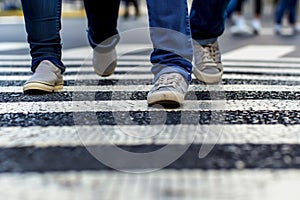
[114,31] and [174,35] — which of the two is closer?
[174,35]

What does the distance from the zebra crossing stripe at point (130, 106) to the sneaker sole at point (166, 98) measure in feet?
0.10

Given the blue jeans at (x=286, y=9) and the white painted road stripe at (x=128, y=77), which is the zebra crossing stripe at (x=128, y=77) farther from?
the blue jeans at (x=286, y=9)

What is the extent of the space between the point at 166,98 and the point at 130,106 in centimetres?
17

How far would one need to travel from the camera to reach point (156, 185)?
1.08 meters

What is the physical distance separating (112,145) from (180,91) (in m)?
0.57

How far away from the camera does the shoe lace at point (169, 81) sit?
187 cm

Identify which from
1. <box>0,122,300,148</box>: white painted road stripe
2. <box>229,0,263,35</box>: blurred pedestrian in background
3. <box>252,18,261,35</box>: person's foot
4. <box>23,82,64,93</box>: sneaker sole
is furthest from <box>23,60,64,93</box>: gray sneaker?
<box>252,18,261,35</box>: person's foot

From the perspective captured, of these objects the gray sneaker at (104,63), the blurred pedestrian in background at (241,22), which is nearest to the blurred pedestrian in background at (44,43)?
the gray sneaker at (104,63)

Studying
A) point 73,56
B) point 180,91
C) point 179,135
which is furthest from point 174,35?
point 73,56

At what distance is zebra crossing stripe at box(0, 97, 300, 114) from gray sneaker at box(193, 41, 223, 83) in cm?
53

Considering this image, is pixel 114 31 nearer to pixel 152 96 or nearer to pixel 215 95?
pixel 215 95

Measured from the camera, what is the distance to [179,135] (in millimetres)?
1448

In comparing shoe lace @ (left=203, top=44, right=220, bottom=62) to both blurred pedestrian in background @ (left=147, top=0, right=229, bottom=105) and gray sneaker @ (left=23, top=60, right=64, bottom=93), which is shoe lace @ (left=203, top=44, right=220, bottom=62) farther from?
gray sneaker @ (left=23, top=60, right=64, bottom=93)

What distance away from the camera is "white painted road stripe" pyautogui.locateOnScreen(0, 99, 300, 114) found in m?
1.82
